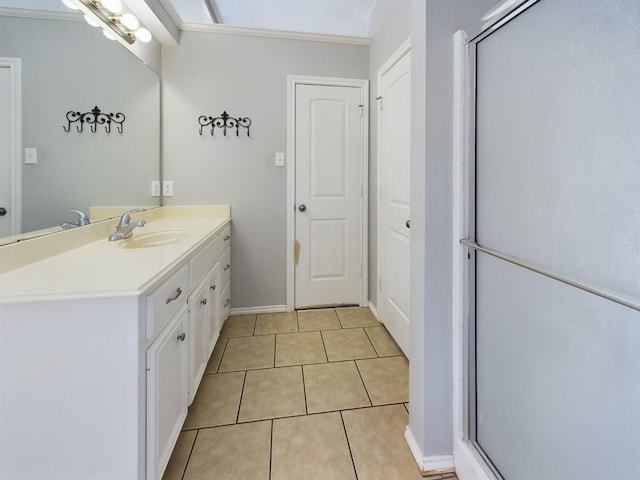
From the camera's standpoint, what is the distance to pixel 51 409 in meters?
0.87

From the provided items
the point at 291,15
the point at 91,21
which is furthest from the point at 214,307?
the point at 291,15

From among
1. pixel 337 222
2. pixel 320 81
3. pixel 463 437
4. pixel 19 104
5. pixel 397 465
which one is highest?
pixel 320 81

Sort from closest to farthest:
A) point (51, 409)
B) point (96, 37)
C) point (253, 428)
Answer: point (51, 409), point (253, 428), point (96, 37)

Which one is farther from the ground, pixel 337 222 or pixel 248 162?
pixel 248 162

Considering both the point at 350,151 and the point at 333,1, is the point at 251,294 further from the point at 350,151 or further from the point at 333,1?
the point at 333,1

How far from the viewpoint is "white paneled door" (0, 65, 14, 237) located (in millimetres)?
1102

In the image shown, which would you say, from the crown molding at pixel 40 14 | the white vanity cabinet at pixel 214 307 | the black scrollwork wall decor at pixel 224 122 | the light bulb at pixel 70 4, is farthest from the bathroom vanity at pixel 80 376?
the black scrollwork wall decor at pixel 224 122

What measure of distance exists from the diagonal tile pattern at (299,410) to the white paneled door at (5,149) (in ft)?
3.62

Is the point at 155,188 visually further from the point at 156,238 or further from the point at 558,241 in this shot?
the point at 558,241

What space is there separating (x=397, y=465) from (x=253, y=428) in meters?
0.64

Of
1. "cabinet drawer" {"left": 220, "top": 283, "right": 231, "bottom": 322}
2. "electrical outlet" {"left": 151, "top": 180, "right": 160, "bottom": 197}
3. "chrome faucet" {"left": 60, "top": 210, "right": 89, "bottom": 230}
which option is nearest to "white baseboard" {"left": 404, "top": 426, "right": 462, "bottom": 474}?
"cabinet drawer" {"left": 220, "top": 283, "right": 231, "bottom": 322}

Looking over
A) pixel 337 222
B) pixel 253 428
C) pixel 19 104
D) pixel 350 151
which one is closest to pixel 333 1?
pixel 350 151

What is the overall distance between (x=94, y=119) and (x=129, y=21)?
727 mm

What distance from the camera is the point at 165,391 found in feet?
3.63
